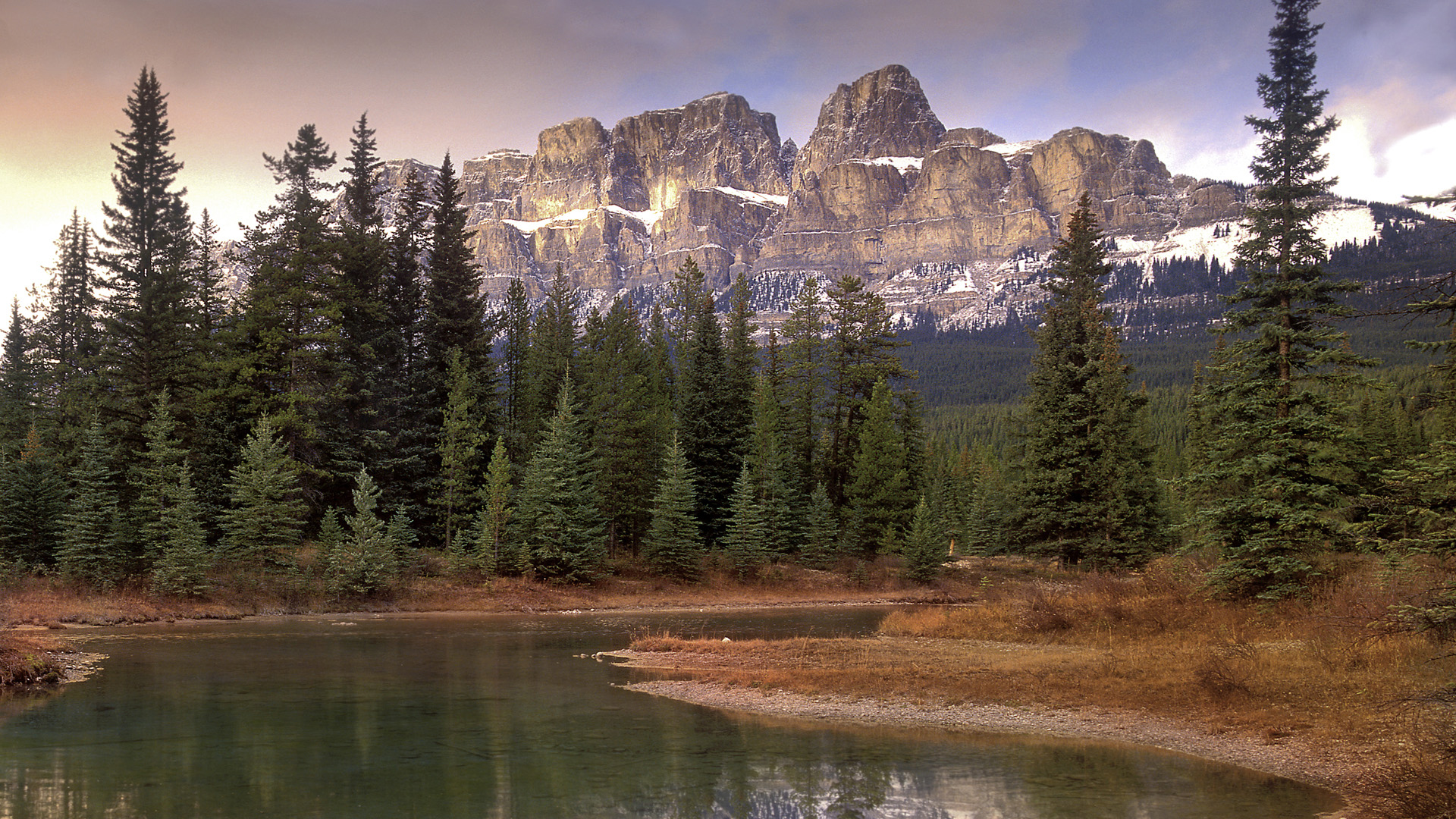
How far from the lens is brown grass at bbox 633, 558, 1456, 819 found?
15.2 metres

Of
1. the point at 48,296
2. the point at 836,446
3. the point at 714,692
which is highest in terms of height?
the point at 48,296

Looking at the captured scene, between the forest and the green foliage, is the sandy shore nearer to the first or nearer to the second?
the forest

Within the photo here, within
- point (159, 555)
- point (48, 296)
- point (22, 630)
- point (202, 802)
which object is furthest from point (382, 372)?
point (202, 802)

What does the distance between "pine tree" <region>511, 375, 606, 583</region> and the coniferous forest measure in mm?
241

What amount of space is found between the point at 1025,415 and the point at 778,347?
23297 millimetres

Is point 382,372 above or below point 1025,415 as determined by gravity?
above

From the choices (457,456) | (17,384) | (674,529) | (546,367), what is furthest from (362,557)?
(17,384)

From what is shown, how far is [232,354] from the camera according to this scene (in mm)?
47750

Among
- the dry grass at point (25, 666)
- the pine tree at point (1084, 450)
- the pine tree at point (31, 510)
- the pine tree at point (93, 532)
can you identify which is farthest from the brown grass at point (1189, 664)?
the pine tree at point (31, 510)

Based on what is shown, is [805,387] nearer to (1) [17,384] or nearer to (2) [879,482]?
(2) [879,482]

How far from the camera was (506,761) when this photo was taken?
54.3 feet

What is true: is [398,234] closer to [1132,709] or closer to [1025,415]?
[1025,415]

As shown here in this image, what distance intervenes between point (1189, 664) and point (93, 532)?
4374cm

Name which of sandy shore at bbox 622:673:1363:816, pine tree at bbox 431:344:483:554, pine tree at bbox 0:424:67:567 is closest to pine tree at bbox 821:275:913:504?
pine tree at bbox 431:344:483:554
